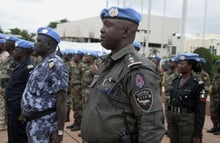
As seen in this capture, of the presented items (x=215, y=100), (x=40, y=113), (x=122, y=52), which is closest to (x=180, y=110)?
(x=40, y=113)

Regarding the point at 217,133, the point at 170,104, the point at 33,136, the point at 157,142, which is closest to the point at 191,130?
the point at 170,104

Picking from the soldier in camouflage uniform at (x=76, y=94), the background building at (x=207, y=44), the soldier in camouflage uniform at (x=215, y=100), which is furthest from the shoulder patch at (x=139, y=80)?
the background building at (x=207, y=44)

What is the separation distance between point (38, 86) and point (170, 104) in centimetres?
199

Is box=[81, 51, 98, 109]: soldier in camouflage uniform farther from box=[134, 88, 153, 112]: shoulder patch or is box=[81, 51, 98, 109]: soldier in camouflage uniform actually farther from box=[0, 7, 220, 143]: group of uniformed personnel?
box=[134, 88, 153, 112]: shoulder patch

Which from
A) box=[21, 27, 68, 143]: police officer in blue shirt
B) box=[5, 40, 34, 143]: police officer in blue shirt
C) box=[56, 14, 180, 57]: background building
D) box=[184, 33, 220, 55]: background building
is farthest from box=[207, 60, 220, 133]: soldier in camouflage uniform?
box=[56, 14, 180, 57]: background building

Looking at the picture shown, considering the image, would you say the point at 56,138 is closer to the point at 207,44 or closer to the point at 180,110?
the point at 180,110

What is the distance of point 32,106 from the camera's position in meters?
3.32

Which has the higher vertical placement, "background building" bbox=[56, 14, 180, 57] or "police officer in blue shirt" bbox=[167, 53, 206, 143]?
"background building" bbox=[56, 14, 180, 57]

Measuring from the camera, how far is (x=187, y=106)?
422 centimetres

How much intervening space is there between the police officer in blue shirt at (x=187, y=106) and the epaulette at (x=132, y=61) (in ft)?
7.38

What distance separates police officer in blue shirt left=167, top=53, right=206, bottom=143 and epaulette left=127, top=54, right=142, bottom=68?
2249 mm

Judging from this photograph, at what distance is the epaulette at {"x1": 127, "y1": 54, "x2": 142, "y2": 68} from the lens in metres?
2.08

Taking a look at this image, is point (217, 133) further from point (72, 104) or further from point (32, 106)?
point (32, 106)

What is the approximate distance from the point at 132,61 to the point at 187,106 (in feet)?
7.63
